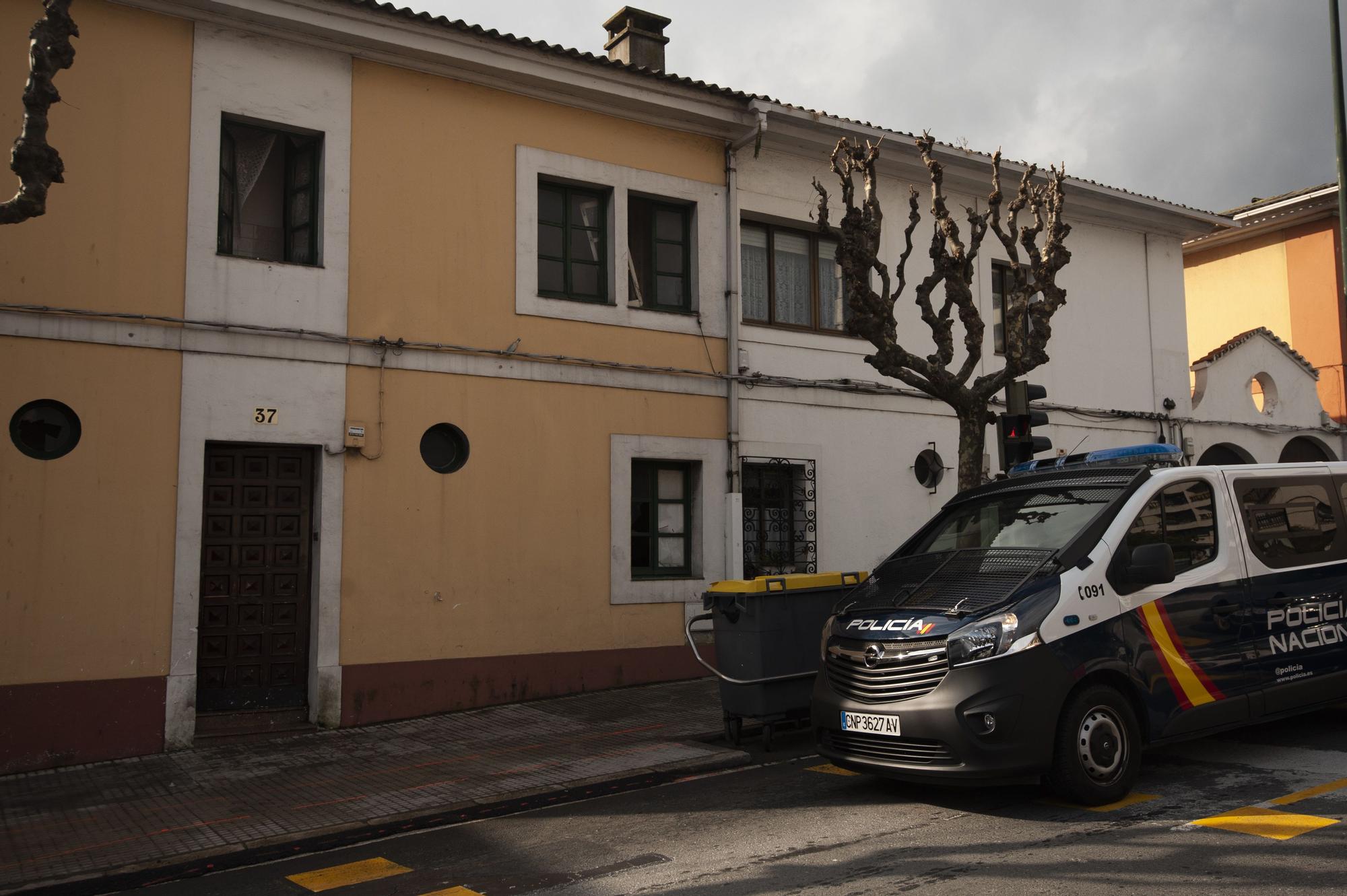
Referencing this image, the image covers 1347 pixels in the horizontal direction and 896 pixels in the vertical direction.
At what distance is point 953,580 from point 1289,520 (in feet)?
8.27

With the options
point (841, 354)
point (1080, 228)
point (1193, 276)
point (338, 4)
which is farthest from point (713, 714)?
point (1193, 276)

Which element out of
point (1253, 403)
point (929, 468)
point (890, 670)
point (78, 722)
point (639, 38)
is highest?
point (639, 38)

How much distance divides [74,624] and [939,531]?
272 inches

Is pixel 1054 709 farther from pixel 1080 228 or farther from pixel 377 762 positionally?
pixel 1080 228

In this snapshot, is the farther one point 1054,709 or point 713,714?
point 713,714

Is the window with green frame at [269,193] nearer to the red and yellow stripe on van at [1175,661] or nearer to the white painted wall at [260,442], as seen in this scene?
the white painted wall at [260,442]

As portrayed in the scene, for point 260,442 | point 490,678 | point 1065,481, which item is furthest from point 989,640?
point 260,442

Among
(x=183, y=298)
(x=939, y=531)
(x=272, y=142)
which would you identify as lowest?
(x=939, y=531)

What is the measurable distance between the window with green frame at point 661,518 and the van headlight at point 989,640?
255 inches

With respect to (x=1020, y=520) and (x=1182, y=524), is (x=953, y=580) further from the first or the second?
(x=1182, y=524)

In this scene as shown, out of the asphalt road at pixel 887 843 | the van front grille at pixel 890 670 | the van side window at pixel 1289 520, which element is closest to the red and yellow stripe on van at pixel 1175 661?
the asphalt road at pixel 887 843

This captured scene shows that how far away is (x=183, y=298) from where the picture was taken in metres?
10.1

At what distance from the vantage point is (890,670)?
6.66 meters

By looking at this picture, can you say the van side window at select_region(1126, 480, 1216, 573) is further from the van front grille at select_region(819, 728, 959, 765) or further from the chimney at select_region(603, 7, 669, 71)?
the chimney at select_region(603, 7, 669, 71)
